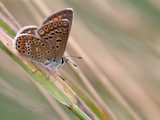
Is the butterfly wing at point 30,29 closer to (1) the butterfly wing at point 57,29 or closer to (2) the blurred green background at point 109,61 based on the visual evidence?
(1) the butterfly wing at point 57,29

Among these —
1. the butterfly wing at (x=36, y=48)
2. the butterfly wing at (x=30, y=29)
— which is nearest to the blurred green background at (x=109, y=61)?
the butterfly wing at (x=36, y=48)


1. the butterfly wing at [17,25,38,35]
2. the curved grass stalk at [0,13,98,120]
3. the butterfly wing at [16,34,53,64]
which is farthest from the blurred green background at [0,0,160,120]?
the curved grass stalk at [0,13,98,120]

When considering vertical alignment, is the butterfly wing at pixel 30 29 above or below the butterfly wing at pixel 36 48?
below

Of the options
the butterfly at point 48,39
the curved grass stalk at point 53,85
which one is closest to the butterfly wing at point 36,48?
the butterfly at point 48,39

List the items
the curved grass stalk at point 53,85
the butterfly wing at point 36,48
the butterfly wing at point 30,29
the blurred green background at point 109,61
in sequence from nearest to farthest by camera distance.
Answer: the curved grass stalk at point 53,85 → the butterfly wing at point 30,29 → the butterfly wing at point 36,48 → the blurred green background at point 109,61

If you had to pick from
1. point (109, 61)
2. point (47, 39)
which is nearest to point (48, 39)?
point (47, 39)

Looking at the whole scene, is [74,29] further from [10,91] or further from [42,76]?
[42,76]

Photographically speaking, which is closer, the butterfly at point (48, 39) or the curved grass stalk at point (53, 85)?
the curved grass stalk at point (53, 85)

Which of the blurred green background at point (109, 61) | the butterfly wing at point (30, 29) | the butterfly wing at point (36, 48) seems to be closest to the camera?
the butterfly wing at point (30, 29)
